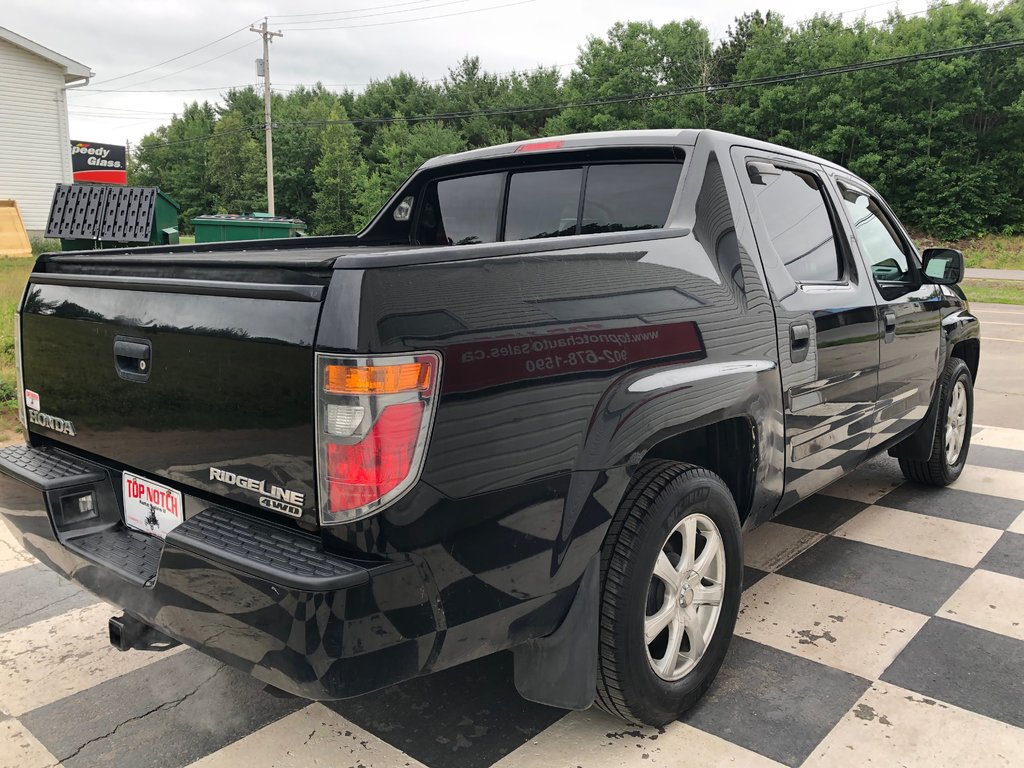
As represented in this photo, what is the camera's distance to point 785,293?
2.83 metres

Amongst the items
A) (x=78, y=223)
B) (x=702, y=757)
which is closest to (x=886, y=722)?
(x=702, y=757)

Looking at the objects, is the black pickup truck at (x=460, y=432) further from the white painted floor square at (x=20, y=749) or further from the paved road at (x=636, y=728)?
the white painted floor square at (x=20, y=749)

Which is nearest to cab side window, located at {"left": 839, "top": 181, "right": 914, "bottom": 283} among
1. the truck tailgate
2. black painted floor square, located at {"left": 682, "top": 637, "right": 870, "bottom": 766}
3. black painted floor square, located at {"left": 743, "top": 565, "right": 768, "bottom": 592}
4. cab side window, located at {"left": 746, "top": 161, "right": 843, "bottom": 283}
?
cab side window, located at {"left": 746, "top": 161, "right": 843, "bottom": 283}

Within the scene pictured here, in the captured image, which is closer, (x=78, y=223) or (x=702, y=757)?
(x=702, y=757)

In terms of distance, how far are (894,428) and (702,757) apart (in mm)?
2313

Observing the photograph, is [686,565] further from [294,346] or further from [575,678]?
[294,346]

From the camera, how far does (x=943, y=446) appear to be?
456 centimetres

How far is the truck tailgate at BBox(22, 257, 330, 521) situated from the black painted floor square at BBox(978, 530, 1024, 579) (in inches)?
129

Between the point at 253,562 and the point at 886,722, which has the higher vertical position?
the point at 253,562

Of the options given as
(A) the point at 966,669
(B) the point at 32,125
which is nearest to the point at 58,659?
(A) the point at 966,669

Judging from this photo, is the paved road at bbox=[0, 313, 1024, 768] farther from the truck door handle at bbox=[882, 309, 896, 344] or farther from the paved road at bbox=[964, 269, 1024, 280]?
the paved road at bbox=[964, 269, 1024, 280]

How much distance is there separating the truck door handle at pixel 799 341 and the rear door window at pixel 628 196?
2.02ft

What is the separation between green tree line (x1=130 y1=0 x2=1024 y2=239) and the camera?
37500 millimetres

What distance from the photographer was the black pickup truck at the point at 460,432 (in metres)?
1.66
